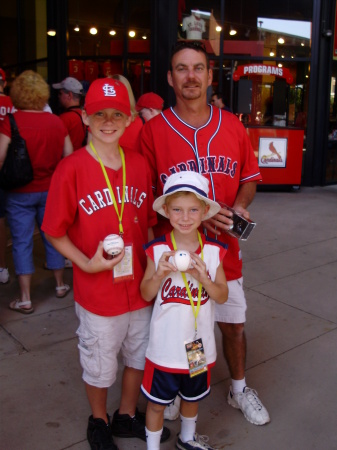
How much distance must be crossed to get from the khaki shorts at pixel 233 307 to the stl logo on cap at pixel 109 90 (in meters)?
1.23

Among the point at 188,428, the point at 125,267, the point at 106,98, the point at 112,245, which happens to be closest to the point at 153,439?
the point at 188,428

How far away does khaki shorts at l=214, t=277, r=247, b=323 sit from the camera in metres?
2.95

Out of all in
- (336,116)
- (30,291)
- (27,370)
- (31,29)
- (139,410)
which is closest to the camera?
(139,410)

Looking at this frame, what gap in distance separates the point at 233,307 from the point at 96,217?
1030 millimetres

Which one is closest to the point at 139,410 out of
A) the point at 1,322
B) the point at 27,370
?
the point at 27,370

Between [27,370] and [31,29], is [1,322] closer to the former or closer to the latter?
[27,370]

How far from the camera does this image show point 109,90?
2402 mm

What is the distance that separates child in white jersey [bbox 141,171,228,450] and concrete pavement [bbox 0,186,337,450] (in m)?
0.47

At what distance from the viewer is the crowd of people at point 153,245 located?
239 centimetres

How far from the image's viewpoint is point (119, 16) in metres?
10.1

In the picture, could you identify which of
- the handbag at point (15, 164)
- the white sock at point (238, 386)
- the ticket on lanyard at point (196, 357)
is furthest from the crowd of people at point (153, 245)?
the handbag at point (15, 164)

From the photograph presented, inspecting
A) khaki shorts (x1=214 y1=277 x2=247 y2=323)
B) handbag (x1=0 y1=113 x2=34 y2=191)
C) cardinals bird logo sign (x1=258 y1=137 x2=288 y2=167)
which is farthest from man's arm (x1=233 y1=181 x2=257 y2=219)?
cardinals bird logo sign (x1=258 y1=137 x2=288 y2=167)

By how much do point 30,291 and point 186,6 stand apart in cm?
713

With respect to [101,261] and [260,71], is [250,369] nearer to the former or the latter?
[101,261]
